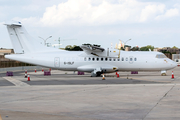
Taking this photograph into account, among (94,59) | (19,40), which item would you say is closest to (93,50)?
(94,59)

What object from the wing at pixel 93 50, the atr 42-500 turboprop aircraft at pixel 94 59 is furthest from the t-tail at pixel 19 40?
the wing at pixel 93 50

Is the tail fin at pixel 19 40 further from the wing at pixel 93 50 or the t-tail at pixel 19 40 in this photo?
the wing at pixel 93 50

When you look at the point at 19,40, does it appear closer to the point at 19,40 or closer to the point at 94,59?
the point at 19,40

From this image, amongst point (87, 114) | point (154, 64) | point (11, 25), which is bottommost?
point (87, 114)

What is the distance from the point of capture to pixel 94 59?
36.1 meters

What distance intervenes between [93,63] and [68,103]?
22.1 meters

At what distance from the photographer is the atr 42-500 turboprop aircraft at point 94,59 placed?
35.8m

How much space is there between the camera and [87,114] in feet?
37.2

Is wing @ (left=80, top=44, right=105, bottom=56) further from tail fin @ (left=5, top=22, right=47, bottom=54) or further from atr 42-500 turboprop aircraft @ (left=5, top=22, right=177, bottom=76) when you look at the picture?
tail fin @ (left=5, top=22, right=47, bottom=54)

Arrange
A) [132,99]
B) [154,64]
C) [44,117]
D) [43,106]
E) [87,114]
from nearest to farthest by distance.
A: [44,117] < [87,114] < [43,106] < [132,99] < [154,64]

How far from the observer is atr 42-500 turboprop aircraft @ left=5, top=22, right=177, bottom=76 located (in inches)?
1407

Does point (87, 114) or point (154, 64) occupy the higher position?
point (154, 64)

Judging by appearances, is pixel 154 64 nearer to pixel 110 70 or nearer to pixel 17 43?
pixel 110 70

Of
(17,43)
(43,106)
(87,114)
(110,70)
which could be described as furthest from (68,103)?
(17,43)
